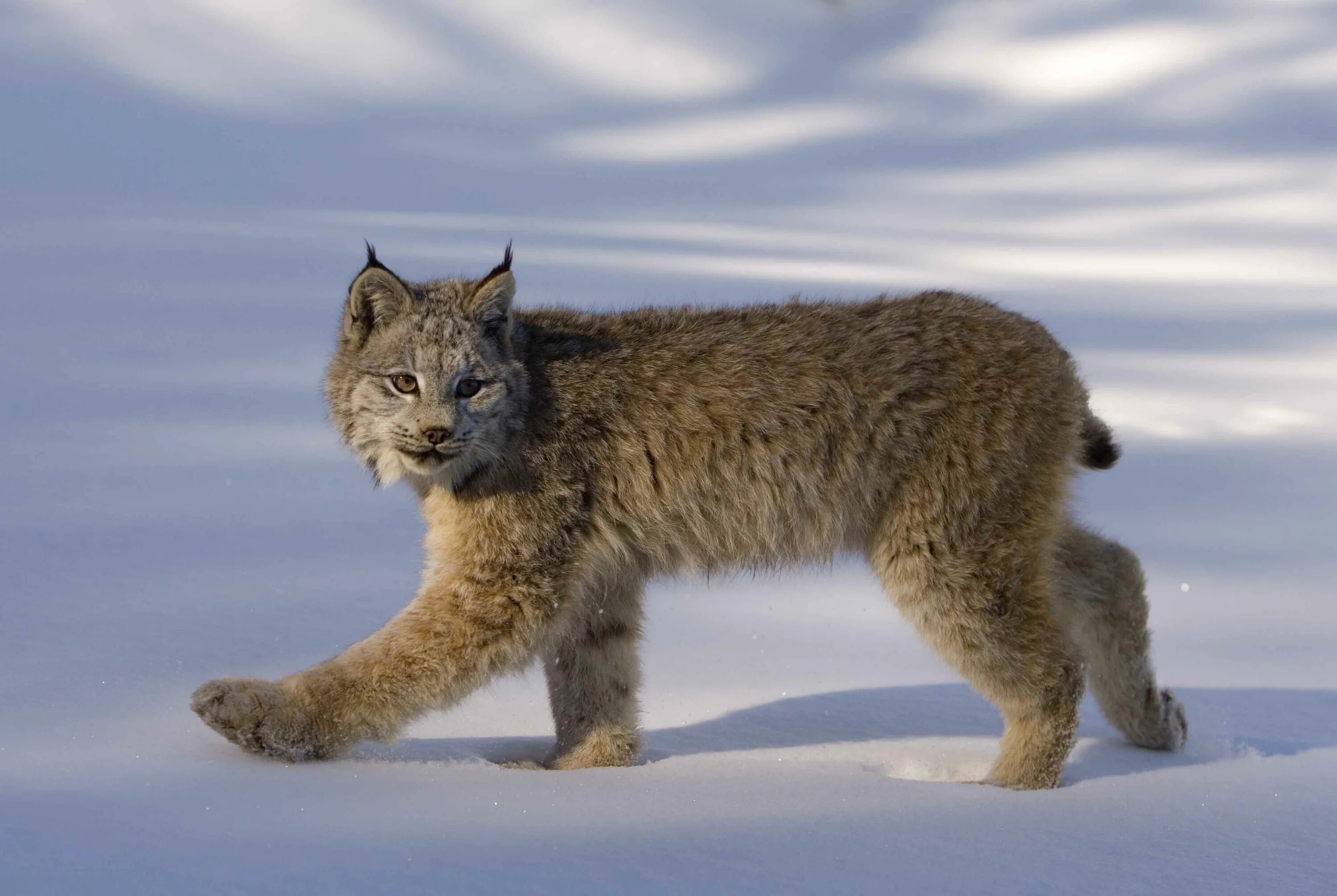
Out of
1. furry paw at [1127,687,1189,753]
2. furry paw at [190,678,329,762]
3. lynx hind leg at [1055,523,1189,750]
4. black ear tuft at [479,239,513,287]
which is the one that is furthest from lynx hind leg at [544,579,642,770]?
furry paw at [1127,687,1189,753]

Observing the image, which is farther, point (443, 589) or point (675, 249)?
point (675, 249)

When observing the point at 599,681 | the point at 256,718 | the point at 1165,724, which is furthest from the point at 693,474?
the point at 1165,724

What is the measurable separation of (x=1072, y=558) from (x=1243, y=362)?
5.27m

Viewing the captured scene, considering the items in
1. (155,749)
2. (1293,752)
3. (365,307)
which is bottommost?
(1293,752)

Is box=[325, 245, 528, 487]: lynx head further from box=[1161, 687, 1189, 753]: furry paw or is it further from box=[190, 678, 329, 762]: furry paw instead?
box=[1161, 687, 1189, 753]: furry paw

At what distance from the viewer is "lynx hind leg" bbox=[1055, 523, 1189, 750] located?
491 centimetres

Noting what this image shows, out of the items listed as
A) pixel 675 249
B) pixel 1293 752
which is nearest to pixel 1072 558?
pixel 1293 752

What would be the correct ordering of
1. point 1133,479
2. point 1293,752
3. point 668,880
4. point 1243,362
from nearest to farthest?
point 668,880, point 1293,752, point 1133,479, point 1243,362

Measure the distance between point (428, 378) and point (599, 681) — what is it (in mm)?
1153

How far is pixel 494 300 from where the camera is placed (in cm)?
457

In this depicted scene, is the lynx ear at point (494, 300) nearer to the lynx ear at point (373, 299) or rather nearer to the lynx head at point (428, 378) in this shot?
the lynx head at point (428, 378)

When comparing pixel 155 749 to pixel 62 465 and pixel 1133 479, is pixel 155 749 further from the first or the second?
pixel 1133 479

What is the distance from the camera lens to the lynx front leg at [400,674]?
3969 mm

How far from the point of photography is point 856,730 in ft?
16.5
